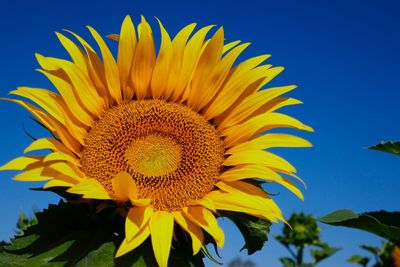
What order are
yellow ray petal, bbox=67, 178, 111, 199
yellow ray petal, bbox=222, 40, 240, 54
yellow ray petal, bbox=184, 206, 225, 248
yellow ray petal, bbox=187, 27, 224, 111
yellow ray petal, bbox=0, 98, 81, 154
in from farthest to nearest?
yellow ray petal, bbox=222, 40, 240, 54
yellow ray petal, bbox=187, 27, 224, 111
yellow ray petal, bbox=0, 98, 81, 154
yellow ray petal, bbox=184, 206, 225, 248
yellow ray petal, bbox=67, 178, 111, 199

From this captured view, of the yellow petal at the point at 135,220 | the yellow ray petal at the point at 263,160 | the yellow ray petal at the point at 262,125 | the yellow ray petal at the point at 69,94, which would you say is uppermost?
the yellow ray petal at the point at 262,125

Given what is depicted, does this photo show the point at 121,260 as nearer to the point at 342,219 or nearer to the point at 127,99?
the point at 127,99

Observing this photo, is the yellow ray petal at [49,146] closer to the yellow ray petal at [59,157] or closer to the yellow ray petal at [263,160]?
the yellow ray petal at [59,157]

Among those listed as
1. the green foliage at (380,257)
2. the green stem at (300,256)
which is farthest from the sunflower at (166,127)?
the green stem at (300,256)

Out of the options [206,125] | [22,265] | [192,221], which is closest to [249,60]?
[206,125]

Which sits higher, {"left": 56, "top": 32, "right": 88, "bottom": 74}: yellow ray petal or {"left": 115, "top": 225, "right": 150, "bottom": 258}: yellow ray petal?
{"left": 56, "top": 32, "right": 88, "bottom": 74}: yellow ray petal

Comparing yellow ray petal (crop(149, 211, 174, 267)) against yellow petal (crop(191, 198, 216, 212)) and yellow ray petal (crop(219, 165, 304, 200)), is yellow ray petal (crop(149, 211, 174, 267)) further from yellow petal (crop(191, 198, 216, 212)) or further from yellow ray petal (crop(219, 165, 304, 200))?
yellow ray petal (crop(219, 165, 304, 200))

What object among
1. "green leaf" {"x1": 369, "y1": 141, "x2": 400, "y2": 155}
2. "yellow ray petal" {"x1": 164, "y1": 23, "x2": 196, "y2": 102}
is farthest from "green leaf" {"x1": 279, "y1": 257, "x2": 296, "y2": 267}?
"yellow ray petal" {"x1": 164, "y1": 23, "x2": 196, "y2": 102}
